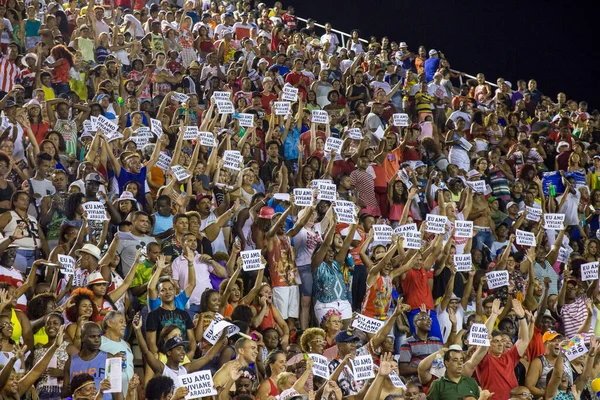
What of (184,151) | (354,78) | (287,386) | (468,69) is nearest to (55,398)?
(287,386)

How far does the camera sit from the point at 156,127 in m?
12.8

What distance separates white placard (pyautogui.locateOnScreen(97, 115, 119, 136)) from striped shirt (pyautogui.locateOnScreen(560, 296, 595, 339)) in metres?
5.09

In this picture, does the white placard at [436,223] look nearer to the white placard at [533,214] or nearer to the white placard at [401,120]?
the white placard at [533,214]

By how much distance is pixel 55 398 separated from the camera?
7758 millimetres

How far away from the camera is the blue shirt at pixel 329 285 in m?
10.5

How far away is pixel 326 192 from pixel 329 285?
4.11 ft

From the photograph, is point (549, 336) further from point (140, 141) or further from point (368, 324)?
point (140, 141)

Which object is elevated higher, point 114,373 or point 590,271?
point 590,271

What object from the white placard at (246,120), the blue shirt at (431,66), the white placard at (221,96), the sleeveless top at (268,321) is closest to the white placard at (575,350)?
the sleeveless top at (268,321)

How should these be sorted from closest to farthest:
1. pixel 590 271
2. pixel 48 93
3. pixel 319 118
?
pixel 590 271 < pixel 48 93 < pixel 319 118

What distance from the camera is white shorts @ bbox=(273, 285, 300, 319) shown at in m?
10.2

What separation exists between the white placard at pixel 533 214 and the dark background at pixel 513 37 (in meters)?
8.36

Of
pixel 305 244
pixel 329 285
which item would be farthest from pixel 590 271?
pixel 305 244

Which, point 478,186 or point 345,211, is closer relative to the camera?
point 345,211
